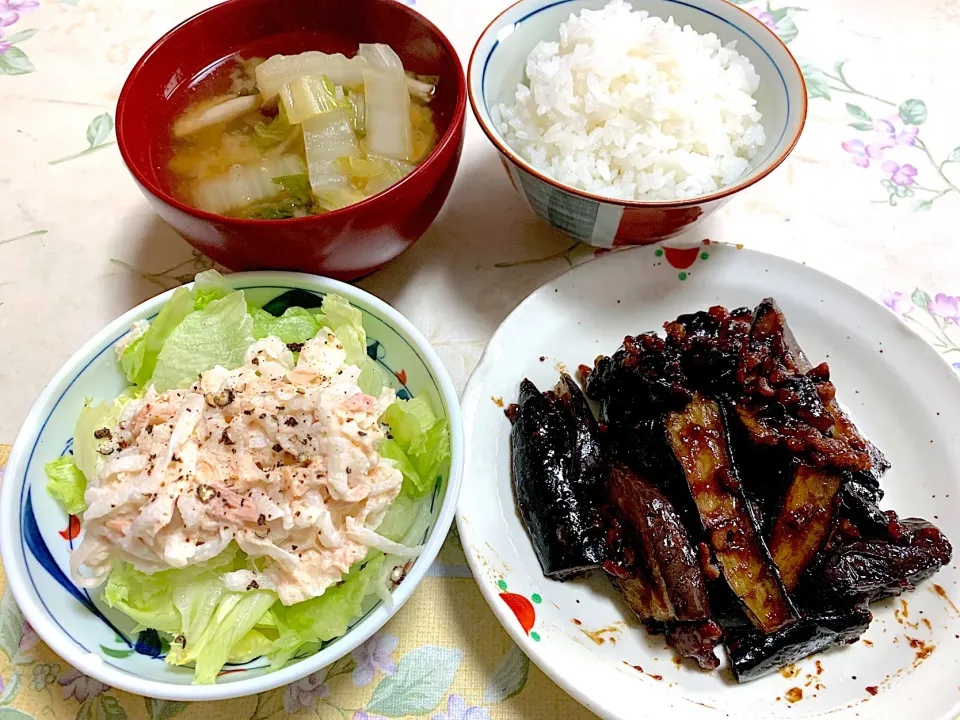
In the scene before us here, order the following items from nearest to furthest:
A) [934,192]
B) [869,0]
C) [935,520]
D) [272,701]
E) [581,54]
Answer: [272,701]
[935,520]
[581,54]
[934,192]
[869,0]

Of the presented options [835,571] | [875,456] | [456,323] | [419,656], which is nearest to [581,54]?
[456,323]

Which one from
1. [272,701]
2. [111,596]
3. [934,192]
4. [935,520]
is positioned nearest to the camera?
[111,596]

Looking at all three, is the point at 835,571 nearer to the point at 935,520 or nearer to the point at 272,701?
the point at 935,520

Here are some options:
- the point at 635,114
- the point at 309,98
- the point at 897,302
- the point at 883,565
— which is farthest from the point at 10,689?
the point at 897,302

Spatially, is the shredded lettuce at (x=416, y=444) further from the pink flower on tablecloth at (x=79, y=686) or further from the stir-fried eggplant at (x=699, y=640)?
the pink flower on tablecloth at (x=79, y=686)

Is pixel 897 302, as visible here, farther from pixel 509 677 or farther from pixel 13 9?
pixel 13 9

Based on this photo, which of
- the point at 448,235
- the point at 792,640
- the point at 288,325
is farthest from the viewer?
the point at 448,235
